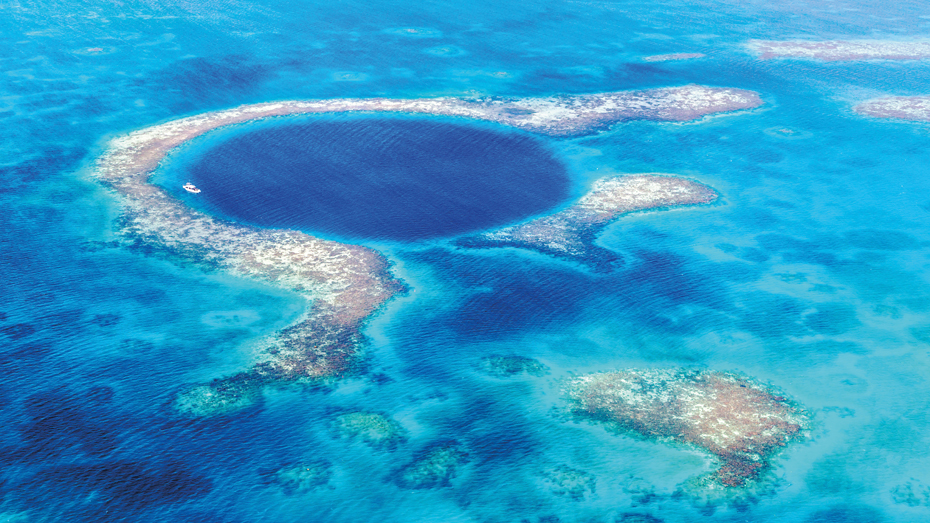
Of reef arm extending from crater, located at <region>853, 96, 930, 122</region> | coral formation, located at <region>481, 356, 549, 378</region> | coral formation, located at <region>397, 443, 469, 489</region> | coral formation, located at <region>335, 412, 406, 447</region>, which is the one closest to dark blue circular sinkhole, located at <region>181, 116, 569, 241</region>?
coral formation, located at <region>481, 356, 549, 378</region>

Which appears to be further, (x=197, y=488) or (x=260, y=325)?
(x=260, y=325)

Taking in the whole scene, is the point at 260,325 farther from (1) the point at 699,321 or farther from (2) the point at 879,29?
(2) the point at 879,29

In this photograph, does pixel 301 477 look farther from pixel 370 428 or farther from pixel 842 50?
pixel 842 50

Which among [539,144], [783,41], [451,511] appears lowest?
[451,511]

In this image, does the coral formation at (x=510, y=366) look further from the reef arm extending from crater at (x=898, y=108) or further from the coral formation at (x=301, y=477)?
the reef arm extending from crater at (x=898, y=108)

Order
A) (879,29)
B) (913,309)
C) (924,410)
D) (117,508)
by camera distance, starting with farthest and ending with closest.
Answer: (879,29)
(913,309)
(924,410)
(117,508)

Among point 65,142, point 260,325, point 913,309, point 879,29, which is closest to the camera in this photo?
point 260,325

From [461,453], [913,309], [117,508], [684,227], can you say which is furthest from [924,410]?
[117,508]

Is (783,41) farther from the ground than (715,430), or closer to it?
farther from the ground
